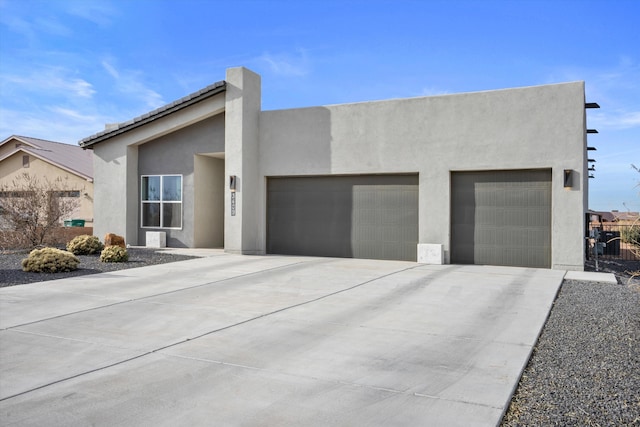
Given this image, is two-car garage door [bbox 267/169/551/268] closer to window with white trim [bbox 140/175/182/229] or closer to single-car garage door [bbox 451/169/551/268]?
single-car garage door [bbox 451/169/551/268]

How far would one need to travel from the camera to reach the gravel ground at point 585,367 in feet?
13.7

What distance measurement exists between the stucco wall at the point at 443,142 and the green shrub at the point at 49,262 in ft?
22.0

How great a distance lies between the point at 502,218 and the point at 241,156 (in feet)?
27.0

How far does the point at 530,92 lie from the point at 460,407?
11.6 metres

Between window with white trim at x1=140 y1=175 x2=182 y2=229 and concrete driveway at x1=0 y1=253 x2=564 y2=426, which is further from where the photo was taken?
window with white trim at x1=140 y1=175 x2=182 y2=229

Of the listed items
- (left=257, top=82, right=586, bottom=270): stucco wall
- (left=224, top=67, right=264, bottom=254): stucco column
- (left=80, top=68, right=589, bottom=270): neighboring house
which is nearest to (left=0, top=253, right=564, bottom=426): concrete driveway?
(left=80, top=68, right=589, bottom=270): neighboring house

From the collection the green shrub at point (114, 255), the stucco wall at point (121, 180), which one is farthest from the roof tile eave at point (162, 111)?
the green shrub at point (114, 255)

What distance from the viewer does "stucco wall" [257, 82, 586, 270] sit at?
44.2ft

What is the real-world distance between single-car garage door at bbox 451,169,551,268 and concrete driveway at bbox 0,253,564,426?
324cm

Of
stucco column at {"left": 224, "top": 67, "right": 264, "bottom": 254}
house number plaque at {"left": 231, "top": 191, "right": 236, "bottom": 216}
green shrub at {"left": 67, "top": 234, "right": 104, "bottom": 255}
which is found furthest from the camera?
house number plaque at {"left": 231, "top": 191, "right": 236, "bottom": 216}

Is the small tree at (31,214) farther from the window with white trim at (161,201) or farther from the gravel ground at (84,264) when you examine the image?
the window with white trim at (161,201)

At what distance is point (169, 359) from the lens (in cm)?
565

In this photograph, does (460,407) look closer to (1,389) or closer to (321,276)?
(1,389)

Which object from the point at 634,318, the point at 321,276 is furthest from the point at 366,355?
the point at 321,276
